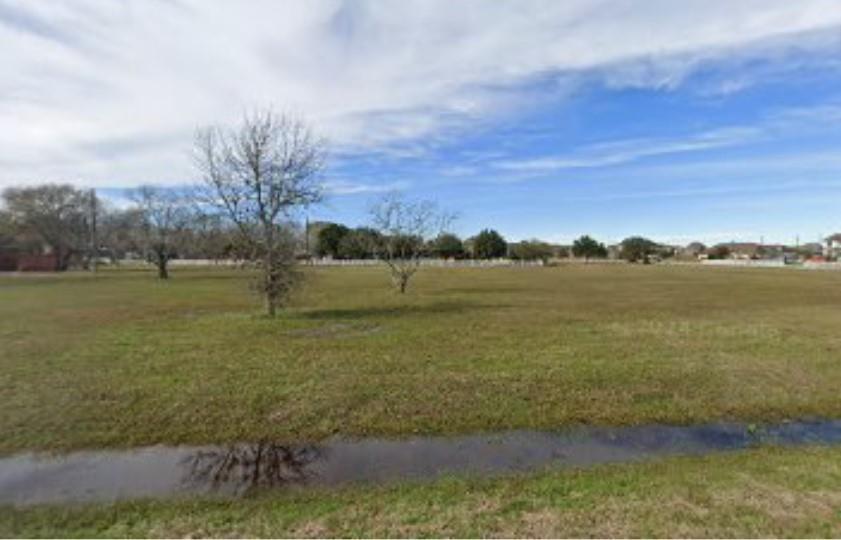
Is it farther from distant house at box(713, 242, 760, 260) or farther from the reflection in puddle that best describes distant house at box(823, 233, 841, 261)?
the reflection in puddle

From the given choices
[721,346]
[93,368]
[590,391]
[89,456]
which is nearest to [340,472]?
[89,456]

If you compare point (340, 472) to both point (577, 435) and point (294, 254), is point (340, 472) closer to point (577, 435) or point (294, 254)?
point (577, 435)

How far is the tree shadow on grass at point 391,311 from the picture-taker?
21.0m

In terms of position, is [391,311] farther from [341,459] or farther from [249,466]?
[249,466]

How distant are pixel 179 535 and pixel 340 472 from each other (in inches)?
78.9

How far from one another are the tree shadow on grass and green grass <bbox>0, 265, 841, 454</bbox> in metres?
0.66

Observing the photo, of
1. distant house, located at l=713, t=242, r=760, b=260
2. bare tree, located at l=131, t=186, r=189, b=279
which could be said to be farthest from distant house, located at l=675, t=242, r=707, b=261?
bare tree, located at l=131, t=186, r=189, b=279

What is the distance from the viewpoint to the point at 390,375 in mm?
10797

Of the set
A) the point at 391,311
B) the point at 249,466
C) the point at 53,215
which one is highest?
the point at 53,215

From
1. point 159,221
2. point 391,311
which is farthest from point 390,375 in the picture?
point 159,221

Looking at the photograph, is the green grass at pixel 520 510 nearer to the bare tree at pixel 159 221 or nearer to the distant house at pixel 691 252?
the bare tree at pixel 159 221

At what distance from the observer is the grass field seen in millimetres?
5215

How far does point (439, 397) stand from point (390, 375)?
1.63 meters

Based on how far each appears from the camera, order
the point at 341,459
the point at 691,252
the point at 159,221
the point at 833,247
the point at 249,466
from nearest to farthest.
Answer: the point at 249,466 → the point at 341,459 → the point at 159,221 → the point at 833,247 → the point at 691,252
